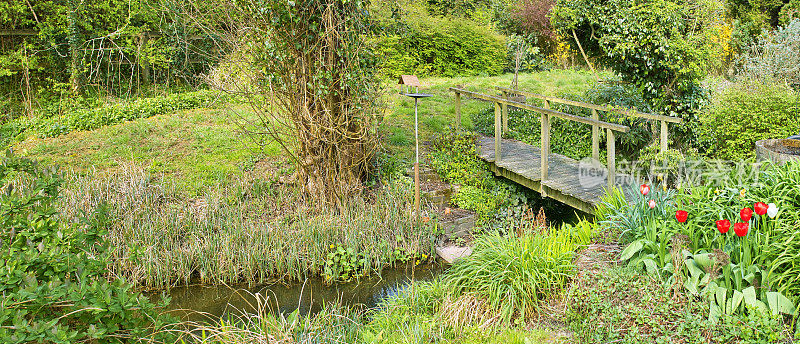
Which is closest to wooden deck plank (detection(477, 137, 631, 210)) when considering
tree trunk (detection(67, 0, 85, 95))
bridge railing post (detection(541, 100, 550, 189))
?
bridge railing post (detection(541, 100, 550, 189))

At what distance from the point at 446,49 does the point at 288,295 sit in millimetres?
12125

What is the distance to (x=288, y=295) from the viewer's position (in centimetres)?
588

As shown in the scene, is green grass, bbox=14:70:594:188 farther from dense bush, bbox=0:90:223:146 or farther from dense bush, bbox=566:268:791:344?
dense bush, bbox=566:268:791:344

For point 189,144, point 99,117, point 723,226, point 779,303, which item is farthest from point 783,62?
point 99,117

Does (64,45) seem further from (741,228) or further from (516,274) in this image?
(741,228)

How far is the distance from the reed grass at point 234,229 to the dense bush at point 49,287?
282cm

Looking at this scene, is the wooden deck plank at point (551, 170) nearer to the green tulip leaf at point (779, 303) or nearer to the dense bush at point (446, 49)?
the green tulip leaf at point (779, 303)

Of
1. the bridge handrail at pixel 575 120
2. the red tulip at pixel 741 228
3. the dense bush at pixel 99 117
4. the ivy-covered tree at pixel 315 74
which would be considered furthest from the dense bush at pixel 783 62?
the dense bush at pixel 99 117

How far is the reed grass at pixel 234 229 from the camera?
19.8 ft

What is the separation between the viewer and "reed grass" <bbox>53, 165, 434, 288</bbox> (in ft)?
19.8

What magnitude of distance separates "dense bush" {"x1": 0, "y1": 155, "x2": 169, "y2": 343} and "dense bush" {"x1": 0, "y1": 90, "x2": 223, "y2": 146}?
6763mm

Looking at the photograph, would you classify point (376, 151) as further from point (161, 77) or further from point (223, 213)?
point (161, 77)

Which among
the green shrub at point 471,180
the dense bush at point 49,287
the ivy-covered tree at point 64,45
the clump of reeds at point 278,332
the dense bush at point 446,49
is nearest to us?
the dense bush at point 49,287

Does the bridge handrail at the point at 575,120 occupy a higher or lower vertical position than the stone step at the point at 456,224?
higher
